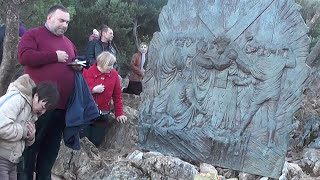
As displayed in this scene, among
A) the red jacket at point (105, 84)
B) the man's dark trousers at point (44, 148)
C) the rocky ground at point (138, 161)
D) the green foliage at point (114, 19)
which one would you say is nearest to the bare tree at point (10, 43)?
the red jacket at point (105, 84)

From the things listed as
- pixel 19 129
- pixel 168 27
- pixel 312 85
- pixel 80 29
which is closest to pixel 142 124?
pixel 168 27

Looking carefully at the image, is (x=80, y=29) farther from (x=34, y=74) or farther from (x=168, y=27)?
(x=34, y=74)

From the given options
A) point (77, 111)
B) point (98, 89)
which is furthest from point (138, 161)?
point (98, 89)

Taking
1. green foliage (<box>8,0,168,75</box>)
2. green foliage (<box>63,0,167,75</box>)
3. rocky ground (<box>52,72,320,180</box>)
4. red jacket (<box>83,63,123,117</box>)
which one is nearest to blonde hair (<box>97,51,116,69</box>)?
red jacket (<box>83,63,123,117</box>)

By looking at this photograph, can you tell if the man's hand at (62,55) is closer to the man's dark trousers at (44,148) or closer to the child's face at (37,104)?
the man's dark trousers at (44,148)

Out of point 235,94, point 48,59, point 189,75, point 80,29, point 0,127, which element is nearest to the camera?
point 0,127

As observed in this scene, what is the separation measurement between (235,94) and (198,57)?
63 cm

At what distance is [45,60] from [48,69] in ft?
0.37

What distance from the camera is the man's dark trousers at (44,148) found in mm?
4254

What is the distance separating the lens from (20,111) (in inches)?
132

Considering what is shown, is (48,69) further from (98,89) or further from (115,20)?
(115,20)

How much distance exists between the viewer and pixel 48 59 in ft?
13.5

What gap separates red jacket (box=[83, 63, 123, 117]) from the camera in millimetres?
5488

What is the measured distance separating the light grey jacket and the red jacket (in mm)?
2017
